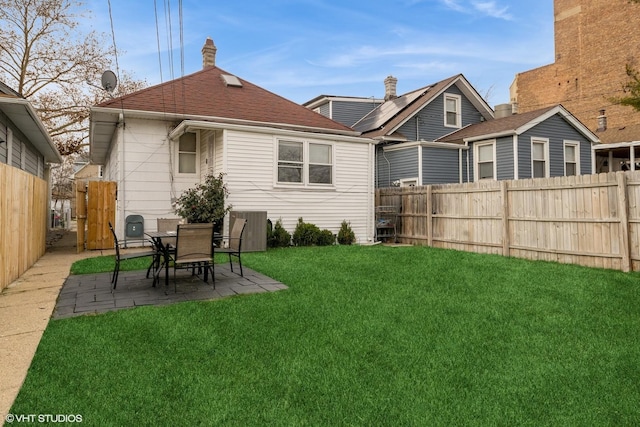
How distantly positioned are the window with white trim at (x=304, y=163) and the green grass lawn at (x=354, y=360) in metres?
6.68

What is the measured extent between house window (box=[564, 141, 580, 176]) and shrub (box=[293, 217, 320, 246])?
1234cm

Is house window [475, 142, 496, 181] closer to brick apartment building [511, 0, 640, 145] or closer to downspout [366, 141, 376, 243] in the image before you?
downspout [366, 141, 376, 243]

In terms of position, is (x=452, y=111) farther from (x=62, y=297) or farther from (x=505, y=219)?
(x=62, y=297)

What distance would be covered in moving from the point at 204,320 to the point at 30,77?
2434cm

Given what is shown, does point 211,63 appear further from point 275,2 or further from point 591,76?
point 591,76

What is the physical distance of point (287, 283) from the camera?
237 inches

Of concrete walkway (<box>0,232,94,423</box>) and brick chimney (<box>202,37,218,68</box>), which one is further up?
brick chimney (<box>202,37,218,68</box>)

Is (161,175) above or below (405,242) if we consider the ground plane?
above

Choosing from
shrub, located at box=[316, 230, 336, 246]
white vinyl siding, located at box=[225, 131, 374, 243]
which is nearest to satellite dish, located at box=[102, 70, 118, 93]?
white vinyl siding, located at box=[225, 131, 374, 243]

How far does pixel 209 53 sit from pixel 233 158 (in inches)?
345

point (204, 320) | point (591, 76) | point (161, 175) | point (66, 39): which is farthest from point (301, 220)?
point (591, 76)

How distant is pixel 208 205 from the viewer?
33.2 ft

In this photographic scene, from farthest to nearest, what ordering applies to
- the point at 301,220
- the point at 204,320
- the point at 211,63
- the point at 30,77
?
the point at 30,77 → the point at 211,63 → the point at 301,220 → the point at 204,320

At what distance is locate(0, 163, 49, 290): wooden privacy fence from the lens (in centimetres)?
566
